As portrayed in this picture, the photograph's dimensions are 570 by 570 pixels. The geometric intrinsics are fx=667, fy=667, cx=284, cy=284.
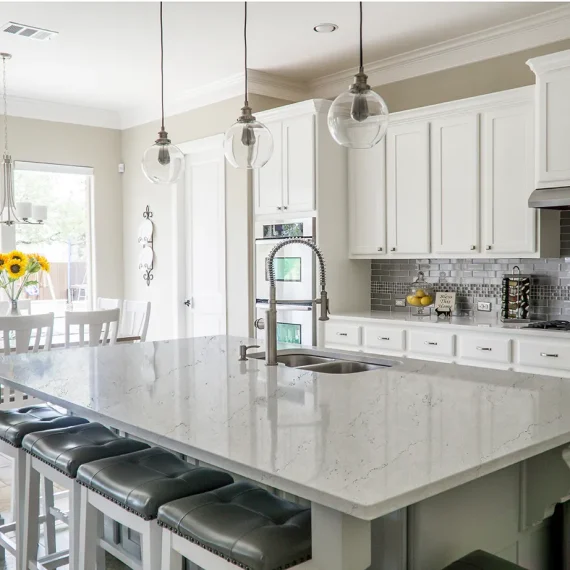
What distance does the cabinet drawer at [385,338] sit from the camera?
4438 millimetres

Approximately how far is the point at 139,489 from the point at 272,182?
3718 mm

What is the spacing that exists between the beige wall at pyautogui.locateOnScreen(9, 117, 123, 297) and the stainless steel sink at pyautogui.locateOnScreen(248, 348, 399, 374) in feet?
14.0

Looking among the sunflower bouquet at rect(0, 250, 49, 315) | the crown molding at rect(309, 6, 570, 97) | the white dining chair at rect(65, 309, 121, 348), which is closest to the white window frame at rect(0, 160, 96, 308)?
the sunflower bouquet at rect(0, 250, 49, 315)

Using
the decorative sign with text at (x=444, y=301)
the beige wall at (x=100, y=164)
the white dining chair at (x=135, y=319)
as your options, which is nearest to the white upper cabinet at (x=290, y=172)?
the decorative sign with text at (x=444, y=301)

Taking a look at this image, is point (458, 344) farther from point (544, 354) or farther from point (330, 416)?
point (330, 416)

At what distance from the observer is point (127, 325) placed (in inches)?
197

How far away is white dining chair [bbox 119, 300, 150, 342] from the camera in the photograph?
4.71m

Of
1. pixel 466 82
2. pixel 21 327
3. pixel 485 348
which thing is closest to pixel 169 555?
pixel 21 327

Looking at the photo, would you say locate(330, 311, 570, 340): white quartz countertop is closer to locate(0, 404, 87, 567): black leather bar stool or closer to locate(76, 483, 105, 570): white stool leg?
locate(0, 404, 87, 567): black leather bar stool

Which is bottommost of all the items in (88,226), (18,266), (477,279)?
(477,279)

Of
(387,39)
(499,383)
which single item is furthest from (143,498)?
(387,39)

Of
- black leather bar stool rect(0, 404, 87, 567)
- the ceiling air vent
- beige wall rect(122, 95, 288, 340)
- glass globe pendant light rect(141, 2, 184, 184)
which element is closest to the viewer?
black leather bar stool rect(0, 404, 87, 567)

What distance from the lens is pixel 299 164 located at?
5.05 metres

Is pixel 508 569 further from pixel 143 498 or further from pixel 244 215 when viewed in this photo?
pixel 244 215
